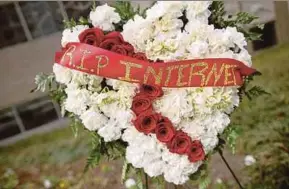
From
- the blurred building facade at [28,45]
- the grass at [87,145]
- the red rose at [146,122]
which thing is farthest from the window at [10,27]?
the red rose at [146,122]

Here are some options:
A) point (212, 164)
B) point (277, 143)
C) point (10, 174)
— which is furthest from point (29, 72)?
point (277, 143)

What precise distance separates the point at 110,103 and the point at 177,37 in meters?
0.17

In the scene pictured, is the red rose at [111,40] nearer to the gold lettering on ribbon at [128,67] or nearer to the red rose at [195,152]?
the gold lettering on ribbon at [128,67]

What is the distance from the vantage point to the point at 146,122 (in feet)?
2.46

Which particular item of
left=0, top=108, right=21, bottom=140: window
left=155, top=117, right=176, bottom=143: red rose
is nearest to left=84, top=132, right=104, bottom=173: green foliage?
left=155, top=117, right=176, bottom=143: red rose

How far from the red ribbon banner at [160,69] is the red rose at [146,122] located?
6 centimetres

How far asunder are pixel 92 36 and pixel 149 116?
0.59ft

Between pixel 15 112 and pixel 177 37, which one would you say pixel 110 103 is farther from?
pixel 15 112

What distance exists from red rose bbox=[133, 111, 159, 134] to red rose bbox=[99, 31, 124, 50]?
138 mm

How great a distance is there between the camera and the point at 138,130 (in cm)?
75

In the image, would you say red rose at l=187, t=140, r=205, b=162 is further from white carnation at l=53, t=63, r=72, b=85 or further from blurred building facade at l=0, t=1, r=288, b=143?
blurred building facade at l=0, t=1, r=288, b=143

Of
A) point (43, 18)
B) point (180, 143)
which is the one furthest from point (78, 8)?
point (180, 143)

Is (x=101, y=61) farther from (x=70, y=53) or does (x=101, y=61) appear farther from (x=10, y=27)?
(x=10, y=27)

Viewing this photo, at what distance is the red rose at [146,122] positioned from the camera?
74 centimetres
